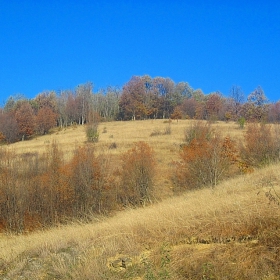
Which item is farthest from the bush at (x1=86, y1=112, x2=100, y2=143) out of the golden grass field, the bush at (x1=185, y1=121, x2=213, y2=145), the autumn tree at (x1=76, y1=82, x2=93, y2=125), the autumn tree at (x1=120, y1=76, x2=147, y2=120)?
the golden grass field

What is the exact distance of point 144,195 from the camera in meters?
29.5

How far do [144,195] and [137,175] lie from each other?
2137 millimetres

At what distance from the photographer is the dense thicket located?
71.1 metres

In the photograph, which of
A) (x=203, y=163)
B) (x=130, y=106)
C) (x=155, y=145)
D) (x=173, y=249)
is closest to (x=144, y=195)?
(x=203, y=163)

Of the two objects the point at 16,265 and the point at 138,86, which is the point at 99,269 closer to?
the point at 16,265

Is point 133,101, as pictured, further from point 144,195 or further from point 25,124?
point 144,195

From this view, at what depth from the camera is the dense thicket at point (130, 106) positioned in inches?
2798

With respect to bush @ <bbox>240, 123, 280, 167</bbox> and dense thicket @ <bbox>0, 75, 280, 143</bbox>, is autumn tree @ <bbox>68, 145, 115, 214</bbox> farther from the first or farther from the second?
dense thicket @ <bbox>0, 75, 280, 143</bbox>

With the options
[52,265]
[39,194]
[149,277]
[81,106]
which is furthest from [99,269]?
[81,106]

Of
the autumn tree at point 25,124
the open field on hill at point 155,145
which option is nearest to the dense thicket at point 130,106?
the autumn tree at point 25,124

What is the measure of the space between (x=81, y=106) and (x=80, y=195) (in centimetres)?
5921

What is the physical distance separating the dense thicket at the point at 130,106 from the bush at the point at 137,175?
125ft

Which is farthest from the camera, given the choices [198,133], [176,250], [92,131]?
[92,131]

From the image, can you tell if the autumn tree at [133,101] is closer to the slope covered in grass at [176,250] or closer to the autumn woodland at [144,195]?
the autumn woodland at [144,195]
